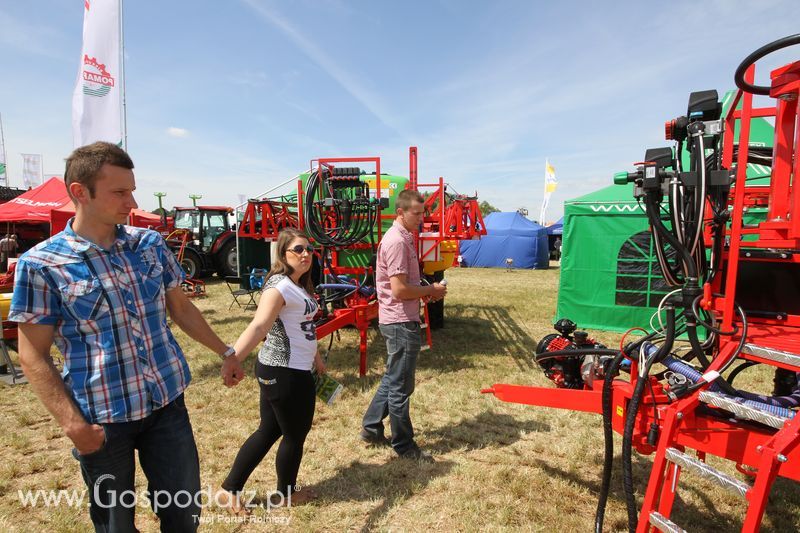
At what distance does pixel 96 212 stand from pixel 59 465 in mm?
2725

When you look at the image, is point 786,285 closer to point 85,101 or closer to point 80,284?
point 80,284

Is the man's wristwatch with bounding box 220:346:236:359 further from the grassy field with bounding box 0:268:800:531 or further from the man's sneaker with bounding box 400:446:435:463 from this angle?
the man's sneaker with bounding box 400:446:435:463

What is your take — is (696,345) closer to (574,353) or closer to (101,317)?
(574,353)

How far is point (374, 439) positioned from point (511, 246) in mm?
16819

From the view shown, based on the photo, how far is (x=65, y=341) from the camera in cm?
156

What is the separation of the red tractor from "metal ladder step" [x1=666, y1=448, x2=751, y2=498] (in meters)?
12.7

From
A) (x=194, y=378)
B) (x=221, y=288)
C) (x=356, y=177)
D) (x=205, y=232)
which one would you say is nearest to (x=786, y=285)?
(x=356, y=177)

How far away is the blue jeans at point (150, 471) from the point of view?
163cm

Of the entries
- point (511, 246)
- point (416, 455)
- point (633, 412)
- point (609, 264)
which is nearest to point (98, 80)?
point (416, 455)

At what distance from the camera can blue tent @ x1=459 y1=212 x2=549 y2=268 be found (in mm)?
19250

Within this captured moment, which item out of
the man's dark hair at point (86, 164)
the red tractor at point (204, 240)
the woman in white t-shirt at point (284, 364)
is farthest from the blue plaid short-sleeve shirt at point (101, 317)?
the red tractor at point (204, 240)

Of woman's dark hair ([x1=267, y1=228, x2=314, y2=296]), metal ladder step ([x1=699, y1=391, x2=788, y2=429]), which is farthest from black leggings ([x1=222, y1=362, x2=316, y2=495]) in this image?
metal ladder step ([x1=699, y1=391, x2=788, y2=429])

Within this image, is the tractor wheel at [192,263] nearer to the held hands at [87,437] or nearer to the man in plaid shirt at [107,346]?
the man in plaid shirt at [107,346]

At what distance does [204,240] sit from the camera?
1420 centimetres
